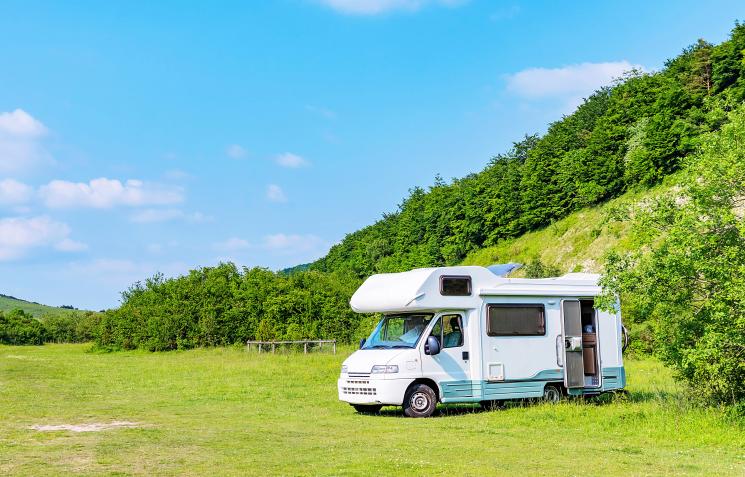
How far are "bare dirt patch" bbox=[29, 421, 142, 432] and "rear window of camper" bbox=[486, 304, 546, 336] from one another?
791 cm

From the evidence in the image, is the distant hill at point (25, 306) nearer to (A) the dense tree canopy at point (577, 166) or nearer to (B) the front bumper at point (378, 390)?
(A) the dense tree canopy at point (577, 166)

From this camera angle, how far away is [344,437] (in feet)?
43.4

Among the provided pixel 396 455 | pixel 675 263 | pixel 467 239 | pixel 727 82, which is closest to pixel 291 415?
pixel 396 455

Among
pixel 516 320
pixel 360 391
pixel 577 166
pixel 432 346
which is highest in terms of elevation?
pixel 577 166

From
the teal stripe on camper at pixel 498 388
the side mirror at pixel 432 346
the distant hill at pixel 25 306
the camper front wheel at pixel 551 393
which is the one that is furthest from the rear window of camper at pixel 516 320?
the distant hill at pixel 25 306

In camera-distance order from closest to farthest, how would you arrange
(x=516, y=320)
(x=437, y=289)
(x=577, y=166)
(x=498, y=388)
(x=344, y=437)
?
(x=344, y=437) < (x=437, y=289) < (x=498, y=388) < (x=516, y=320) < (x=577, y=166)

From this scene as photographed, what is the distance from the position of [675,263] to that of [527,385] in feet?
17.6

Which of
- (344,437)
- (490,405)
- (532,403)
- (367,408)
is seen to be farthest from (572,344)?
(344,437)

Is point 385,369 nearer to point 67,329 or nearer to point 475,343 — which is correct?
point 475,343

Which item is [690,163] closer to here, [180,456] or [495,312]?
[495,312]

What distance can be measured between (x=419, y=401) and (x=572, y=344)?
14.0 ft

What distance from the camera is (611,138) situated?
68562 millimetres

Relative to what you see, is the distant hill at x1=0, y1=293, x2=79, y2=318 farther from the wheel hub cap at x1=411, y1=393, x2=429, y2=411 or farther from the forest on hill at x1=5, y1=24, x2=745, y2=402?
the wheel hub cap at x1=411, y1=393, x2=429, y2=411

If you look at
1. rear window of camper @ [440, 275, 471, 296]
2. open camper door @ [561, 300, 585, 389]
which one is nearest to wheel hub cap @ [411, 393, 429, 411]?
rear window of camper @ [440, 275, 471, 296]
